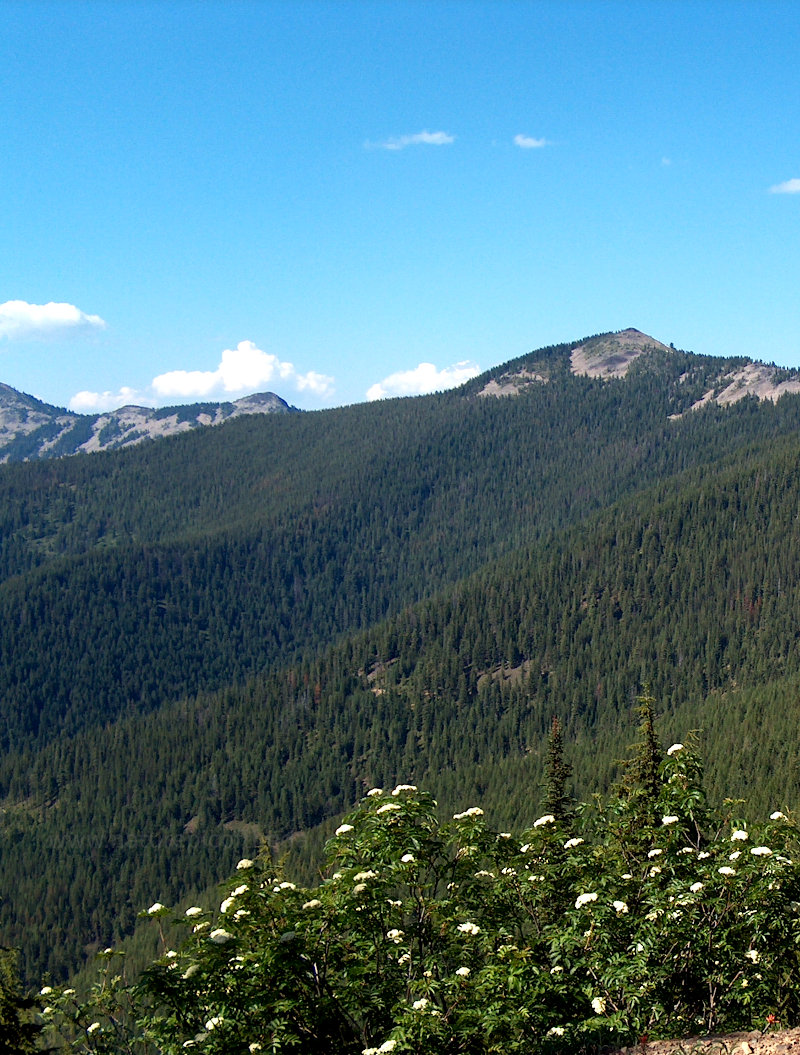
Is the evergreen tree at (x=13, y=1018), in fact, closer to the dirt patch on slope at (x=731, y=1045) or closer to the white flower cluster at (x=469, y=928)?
the white flower cluster at (x=469, y=928)

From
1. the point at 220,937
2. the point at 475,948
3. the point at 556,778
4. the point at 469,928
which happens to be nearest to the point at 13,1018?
the point at 220,937

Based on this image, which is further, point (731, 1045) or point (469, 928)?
point (731, 1045)

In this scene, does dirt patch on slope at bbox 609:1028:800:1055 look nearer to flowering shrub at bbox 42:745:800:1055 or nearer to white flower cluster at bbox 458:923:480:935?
flowering shrub at bbox 42:745:800:1055

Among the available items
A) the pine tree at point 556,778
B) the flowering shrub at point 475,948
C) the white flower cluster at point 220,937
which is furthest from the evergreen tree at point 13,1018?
the pine tree at point 556,778

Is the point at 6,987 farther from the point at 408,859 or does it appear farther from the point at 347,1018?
the point at 408,859

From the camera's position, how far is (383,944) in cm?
1750

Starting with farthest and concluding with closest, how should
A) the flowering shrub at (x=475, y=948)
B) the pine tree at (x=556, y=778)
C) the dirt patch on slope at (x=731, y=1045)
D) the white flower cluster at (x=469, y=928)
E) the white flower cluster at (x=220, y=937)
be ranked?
1. the pine tree at (x=556, y=778)
2. the dirt patch on slope at (x=731, y=1045)
3. the white flower cluster at (x=469, y=928)
4. the flowering shrub at (x=475, y=948)
5. the white flower cluster at (x=220, y=937)

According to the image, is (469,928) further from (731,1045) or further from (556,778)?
(556,778)

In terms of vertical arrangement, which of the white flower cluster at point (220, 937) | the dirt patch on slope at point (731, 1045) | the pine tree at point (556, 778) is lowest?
the pine tree at point (556, 778)

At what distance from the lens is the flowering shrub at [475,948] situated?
1563 centimetres

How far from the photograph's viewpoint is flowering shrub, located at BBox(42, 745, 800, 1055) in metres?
15.6

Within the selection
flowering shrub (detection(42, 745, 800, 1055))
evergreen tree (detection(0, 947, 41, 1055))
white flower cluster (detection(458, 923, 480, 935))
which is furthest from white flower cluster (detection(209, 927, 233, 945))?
evergreen tree (detection(0, 947, 41, 1055))

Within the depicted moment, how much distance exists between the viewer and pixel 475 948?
60.2 ft

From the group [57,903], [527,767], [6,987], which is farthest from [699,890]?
[57,903]
